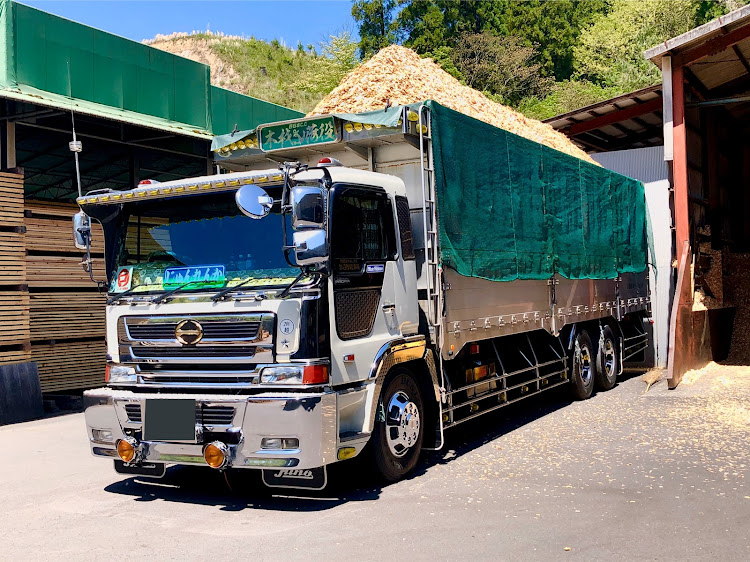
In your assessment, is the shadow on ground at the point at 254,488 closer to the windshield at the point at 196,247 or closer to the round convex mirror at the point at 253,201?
the windshield at the point at 196,247

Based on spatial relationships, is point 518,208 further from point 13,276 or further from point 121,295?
point 13,276

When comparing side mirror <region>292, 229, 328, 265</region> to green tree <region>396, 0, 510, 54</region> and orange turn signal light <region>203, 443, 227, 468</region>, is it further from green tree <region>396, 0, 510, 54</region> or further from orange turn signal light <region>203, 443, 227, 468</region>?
green tree <region>396, 0, 510, 54</region>

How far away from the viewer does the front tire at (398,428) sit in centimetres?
645

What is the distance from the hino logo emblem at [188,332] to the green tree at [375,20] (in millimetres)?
48358

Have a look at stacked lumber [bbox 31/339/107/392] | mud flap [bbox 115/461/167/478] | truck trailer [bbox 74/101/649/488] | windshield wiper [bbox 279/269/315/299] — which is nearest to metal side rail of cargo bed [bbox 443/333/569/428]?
truck trailer [bbox 74/101/649/488]

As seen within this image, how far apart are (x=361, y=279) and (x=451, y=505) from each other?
1924mm

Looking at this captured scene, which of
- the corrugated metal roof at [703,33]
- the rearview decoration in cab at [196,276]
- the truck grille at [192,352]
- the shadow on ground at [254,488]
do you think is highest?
the corrugated metal roof at [703,33]

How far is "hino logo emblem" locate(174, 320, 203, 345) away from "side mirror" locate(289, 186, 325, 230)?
117 cm

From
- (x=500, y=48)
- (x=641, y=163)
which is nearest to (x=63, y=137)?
(x=641, y=163)

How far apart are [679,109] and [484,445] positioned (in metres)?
8.52

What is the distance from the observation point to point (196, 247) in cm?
629

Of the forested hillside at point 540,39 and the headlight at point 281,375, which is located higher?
the forested hillside at point 540,39

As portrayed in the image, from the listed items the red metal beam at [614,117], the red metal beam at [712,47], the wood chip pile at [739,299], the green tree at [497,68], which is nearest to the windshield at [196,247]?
the red metal beam at [712,47]

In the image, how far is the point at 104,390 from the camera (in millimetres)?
6371
